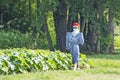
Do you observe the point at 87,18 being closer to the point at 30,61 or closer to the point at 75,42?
the point at 75,42

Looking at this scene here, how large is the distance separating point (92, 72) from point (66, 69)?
125 centimetres

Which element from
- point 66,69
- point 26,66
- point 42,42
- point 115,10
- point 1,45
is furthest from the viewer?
A: point 42,42

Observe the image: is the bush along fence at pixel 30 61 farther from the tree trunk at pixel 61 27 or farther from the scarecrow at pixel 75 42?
the tree trunk at pixel 61 27

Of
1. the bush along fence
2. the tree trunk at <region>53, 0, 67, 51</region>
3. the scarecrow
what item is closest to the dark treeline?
the tree trunk at <region>53, 0, 67, 51</region>

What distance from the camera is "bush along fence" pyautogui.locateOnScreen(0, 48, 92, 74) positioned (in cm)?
1343

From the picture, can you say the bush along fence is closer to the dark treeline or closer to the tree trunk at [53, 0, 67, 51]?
the dark treeline

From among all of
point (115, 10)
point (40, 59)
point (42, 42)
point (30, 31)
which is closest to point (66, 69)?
point (40, 59)

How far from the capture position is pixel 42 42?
35.4 metres

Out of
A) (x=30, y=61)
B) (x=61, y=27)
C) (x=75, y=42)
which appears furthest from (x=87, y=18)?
(x=30, y=61)

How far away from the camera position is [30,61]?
14.1m

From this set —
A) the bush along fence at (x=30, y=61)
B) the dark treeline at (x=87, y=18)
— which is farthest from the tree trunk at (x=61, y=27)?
the bush along fence at (x=30, y=61)

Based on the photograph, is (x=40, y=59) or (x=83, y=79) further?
(x=40, y=59)

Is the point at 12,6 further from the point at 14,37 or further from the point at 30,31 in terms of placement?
the point at 14,37

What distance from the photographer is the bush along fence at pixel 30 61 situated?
44.0ft
